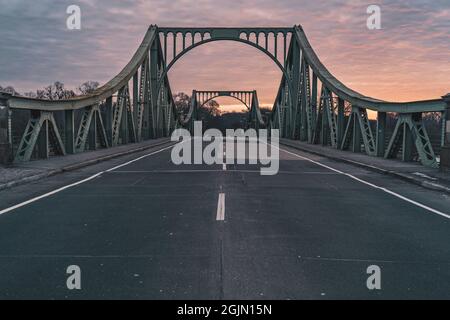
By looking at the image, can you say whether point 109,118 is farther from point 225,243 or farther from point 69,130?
point 225,243

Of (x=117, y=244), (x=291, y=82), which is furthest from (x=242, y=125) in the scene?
(x=117, y=244)

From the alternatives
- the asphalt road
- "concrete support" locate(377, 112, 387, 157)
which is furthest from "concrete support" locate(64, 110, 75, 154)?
"concrete support" locate(377, 112, 387, 157)

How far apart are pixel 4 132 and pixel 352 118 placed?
1744 centimetres

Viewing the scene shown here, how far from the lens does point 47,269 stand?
555 cm

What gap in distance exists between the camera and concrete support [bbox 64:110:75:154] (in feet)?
75.5

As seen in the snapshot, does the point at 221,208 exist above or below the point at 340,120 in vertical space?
below

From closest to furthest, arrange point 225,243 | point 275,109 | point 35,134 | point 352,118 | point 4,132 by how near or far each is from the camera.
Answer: point 225,243 < point 4,132 < point 35,134 < point 352,118 < point 275,109

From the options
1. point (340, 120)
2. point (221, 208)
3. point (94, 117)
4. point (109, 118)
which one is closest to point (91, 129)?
point (94, 117)

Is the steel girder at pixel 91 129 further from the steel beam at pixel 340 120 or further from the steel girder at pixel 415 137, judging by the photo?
the steel girder at pixel 415 137

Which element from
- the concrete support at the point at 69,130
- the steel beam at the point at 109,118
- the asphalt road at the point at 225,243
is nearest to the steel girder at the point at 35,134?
the concrete support at the point at 69,130

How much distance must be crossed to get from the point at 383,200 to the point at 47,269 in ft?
25.1

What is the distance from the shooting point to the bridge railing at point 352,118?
60.1 ft

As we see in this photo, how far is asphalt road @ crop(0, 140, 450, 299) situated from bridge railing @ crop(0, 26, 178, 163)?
6589 mm

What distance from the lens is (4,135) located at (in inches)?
641
